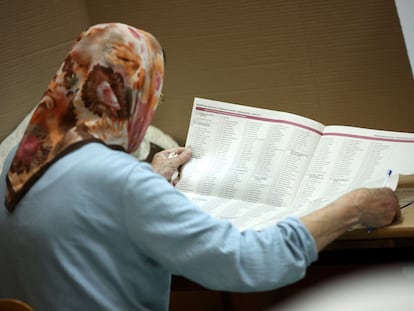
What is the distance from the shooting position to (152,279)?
1.01 meters

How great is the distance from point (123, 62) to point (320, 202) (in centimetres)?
53

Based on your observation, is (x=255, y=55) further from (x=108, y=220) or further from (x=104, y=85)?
(x=108, y=220)

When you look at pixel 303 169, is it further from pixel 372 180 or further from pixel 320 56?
pixel 320 56

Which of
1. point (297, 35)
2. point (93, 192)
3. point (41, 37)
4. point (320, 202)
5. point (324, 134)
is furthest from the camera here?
point (41, 37)

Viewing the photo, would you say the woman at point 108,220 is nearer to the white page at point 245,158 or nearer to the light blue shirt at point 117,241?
the light blue shirt at point 117,241

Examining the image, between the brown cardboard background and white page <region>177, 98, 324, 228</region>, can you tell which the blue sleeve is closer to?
white page <region>177, 98, 324, 228</region>

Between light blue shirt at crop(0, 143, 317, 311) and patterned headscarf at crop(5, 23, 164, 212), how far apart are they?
0.03 m

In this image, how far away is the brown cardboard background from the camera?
5.02 ft

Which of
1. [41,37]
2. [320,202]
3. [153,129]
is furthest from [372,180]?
[41,37]

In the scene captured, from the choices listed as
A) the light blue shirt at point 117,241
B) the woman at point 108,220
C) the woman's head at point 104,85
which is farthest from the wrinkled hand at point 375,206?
the woman's head at point 104,85

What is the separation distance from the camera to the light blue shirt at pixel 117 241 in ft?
2.91

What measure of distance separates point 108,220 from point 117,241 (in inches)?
1.7

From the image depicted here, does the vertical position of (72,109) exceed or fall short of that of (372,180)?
it exceeds it

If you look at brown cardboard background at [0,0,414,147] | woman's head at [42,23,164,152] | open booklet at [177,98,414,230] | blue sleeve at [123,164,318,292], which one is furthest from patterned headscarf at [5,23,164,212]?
brown cardboard background at [0,0,414,147]
